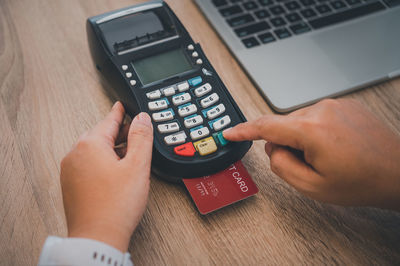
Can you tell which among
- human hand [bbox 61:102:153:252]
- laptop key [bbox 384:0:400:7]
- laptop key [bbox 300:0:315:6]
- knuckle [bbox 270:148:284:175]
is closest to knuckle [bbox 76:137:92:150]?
human hand [bbox 61:102:153:252]

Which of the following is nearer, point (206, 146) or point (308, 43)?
point (206, 146)

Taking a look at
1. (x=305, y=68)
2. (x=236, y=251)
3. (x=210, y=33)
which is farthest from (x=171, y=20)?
(x=236, y=251)

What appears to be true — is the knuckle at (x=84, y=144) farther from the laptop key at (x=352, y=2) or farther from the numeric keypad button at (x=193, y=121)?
the laptop key at (x=352, y=2)

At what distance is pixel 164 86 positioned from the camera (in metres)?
0.47

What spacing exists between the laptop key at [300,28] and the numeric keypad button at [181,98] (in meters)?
0.24

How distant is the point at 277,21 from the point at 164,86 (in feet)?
0.80

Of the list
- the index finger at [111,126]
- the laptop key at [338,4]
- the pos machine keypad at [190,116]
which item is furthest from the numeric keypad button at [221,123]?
the laptop key at [338,4]

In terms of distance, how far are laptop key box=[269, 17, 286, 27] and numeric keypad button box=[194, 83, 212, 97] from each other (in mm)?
195

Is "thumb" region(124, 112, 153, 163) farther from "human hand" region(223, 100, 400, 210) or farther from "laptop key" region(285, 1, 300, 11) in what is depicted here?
"laptop key" region(285, 1, 300, 11)

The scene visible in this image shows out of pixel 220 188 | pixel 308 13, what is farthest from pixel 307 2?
pixel 220 188

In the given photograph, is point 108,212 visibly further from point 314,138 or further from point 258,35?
point 258,35

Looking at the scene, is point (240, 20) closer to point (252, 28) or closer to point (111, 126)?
point (252, 28)

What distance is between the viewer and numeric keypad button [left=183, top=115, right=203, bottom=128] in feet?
1.43

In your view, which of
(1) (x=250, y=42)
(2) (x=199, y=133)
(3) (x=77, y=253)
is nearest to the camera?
(3) (x=77, y=253)
